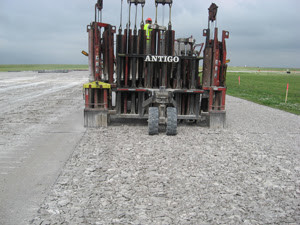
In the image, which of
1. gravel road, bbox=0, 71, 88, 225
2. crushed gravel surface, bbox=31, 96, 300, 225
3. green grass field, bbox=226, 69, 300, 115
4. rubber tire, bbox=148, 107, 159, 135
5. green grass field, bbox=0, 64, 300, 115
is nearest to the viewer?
crushed gravel surface, bbox=31, 96, 300, 225

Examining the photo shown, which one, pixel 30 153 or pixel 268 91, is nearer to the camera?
pixel 30 153

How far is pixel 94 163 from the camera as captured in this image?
584 cm

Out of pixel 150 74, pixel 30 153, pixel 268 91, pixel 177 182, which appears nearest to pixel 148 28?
pixel 150 74

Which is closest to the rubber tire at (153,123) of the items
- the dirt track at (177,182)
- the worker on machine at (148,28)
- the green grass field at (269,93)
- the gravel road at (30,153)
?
the dirt track at (177,182)

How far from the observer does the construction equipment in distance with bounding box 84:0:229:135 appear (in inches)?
364

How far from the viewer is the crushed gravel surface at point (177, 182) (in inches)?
156

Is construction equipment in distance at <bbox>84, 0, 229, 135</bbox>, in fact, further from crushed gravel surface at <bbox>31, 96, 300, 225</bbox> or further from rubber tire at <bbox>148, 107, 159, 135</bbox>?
crushed gravel surface at <bbox>31, 96, 300, 225</bbox>

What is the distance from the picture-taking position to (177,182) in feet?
16.4

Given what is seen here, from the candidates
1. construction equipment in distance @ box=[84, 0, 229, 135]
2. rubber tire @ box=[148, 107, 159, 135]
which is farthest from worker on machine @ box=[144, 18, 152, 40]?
rubber tire @ box=[148, 107, 159, 135]

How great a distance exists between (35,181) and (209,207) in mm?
2701

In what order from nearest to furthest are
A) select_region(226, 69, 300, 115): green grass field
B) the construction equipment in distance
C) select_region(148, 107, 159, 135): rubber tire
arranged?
1. select_region(148, 107, 159, 135): rubber tire
2. the construction equipment in distance
3. select_region(226, 69, 300, 115): green grass field

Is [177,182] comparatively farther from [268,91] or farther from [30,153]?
[268,91]

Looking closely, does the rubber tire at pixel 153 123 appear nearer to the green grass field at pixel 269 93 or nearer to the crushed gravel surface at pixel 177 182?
the crushed gravel surface at pixel 177 182

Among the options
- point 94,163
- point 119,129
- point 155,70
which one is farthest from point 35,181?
point 155,70
